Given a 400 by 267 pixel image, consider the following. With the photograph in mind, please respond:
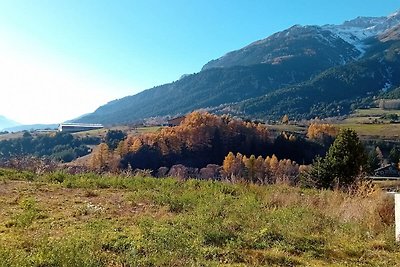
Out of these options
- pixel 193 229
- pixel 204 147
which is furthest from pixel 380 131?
pixel 193 229

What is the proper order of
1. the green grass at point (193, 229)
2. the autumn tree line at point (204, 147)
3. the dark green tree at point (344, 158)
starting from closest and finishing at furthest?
the green grass at point (193, 229)
the dark green tree at point (344, 158)
the autumn tree line at point (204, 147)

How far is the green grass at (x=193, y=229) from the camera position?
6176 millimetres

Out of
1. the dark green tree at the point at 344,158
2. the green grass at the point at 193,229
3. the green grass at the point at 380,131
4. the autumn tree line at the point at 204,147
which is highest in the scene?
the green grass at the point at 193,229

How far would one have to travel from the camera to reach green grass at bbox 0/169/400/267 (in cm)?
618

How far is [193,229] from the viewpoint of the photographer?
314 inches

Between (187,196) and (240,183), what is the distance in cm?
413

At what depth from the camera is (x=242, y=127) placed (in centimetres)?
11419

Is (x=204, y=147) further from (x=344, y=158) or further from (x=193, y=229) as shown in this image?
(x=193, y=229)

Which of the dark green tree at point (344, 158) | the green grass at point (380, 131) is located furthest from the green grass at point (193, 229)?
the green grass at point (380, 131)

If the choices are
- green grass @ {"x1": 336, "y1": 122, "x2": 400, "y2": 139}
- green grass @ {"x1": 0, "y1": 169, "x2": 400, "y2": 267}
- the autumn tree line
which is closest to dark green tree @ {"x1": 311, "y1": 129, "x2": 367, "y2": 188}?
green grass @ {"x1": 0, "y1": 169, "x2": 400, "y2": 267}

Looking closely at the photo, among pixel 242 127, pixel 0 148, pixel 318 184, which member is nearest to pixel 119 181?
pixel 318 184

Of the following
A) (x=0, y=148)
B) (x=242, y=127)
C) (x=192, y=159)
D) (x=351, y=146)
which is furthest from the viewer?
(x=0, y=148)

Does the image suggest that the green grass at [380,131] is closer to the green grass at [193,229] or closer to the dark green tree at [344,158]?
the dark green tree at [344,158]

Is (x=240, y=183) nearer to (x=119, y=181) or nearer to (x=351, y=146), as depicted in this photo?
(x=119, y=181)
